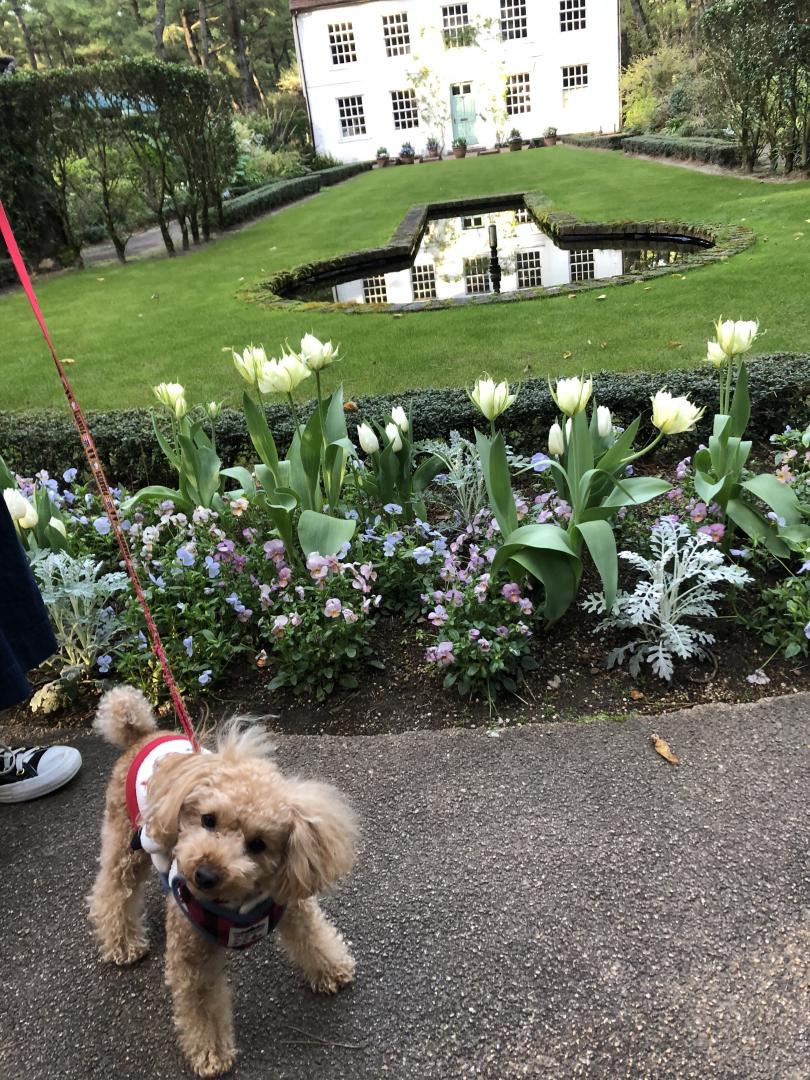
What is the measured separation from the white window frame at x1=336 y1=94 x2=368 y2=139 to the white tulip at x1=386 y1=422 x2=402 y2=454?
33.3 meters

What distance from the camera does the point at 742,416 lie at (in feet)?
9.48

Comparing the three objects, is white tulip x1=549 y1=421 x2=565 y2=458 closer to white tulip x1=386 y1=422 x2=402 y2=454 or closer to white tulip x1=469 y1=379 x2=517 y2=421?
white tulip x1=469 y1=379 x2=517 y2=421

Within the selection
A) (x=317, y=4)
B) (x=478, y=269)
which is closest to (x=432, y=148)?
(x=317, y=4)

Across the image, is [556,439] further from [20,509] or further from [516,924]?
[20,509]

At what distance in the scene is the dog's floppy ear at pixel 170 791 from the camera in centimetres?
142

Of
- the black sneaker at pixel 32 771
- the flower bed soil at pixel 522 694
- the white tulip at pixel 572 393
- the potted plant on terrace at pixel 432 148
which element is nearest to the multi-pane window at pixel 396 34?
the potted plant on terrace at pixel 432 148

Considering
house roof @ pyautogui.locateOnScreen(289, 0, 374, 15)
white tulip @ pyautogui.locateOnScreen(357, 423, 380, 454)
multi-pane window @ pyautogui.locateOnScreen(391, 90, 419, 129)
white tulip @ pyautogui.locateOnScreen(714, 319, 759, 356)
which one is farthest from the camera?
multi-pane window @ pyautogui.locateOnScreen(391, 90, 419, 129)

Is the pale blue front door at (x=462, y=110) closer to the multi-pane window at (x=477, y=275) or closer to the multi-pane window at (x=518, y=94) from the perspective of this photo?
the multi-pane window at (x=518, y=94)

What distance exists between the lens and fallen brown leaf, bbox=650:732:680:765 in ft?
Result: 7.41

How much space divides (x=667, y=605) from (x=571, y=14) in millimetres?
36009

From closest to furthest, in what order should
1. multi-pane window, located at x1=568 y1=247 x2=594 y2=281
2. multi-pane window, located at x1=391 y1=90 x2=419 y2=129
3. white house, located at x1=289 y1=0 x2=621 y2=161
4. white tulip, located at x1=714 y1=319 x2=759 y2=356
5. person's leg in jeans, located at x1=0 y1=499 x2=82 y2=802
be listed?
person's leg in jeans, located at x1=0 y1=499 x2=82 y2=802 < white tulip, located at x1=714 y1=319 x2=759 y2=356 < multi-pane window, located at x1=568 y1=247 x2=594 y2=281 < white house, located at x1=289 y1=0 x2=621 y2=161 < multi-pane window, located at x1=391 y1=90 x2=419 y2=129

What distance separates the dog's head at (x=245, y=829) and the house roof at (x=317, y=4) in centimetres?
3613

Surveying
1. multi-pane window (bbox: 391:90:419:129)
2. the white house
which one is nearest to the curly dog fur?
the white house

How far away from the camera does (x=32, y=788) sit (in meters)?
2.40
